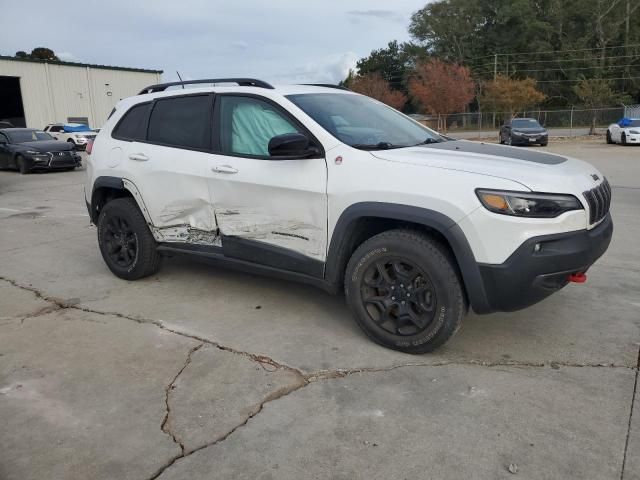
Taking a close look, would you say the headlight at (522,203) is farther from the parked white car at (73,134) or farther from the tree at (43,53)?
the tree at (43,53)

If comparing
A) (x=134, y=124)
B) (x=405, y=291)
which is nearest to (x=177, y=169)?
(x=134, y=124)

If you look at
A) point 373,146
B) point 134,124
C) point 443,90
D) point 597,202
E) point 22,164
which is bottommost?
point 22,164

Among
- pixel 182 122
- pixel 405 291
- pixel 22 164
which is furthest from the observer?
pixel 22 164

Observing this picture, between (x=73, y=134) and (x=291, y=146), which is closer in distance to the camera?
(x=291, y=146)

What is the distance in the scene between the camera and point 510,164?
3549 millimetres

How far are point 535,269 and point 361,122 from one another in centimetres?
181

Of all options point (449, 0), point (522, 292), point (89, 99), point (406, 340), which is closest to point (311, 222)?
point (406, 340)

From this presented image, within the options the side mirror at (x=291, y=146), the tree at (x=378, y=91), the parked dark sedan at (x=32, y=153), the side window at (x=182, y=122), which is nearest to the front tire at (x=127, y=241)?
the side window at (x=182, y=122)

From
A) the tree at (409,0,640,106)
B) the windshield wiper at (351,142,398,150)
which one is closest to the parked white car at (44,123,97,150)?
the windshield wiper at (351,142,398,150)

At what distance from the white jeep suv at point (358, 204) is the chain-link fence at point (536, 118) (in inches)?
1713

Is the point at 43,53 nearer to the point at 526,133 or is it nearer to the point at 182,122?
the point at 526,133

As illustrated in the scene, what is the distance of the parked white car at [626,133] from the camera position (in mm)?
24438

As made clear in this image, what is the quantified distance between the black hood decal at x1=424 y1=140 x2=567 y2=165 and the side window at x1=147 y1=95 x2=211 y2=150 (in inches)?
73.0

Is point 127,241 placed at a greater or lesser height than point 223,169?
lesser
